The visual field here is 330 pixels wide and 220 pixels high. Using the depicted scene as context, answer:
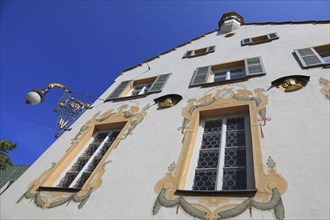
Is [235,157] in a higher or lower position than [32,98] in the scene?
lower

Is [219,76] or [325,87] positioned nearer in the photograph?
[325,87]

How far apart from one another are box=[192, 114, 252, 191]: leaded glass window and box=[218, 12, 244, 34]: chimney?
752 centimetres

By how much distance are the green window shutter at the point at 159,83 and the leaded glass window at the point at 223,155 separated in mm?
2529

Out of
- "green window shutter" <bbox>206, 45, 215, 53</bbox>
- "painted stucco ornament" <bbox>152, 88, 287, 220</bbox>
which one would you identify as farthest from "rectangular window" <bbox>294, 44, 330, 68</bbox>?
"green window shutter" <bbox>206, 45, 215, 53</bbox>

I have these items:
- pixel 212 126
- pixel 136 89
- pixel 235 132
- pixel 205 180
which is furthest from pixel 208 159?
pixel 136 89

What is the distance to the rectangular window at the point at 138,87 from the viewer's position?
291 inches

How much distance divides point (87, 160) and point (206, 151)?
284 cm

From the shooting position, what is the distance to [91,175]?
14.6 ft

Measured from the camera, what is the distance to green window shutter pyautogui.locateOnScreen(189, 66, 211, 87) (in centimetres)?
656

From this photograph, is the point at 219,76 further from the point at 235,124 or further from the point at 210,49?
the point at 235,124

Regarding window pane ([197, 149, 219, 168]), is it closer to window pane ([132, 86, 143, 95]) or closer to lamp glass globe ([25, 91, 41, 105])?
lamp glass globe ([25, 91, 41, 105])

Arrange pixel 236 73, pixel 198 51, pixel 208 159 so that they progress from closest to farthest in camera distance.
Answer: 1. pixel 208 159
2. pixel 236 73
3. pixel 198 51

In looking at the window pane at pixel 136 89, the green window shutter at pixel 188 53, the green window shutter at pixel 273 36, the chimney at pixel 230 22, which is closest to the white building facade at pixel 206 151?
the green window shutter at pixel 273 36

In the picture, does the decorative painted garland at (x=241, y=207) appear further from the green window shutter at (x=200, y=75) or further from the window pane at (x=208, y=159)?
the green window shutter at (x=200, y=75)
